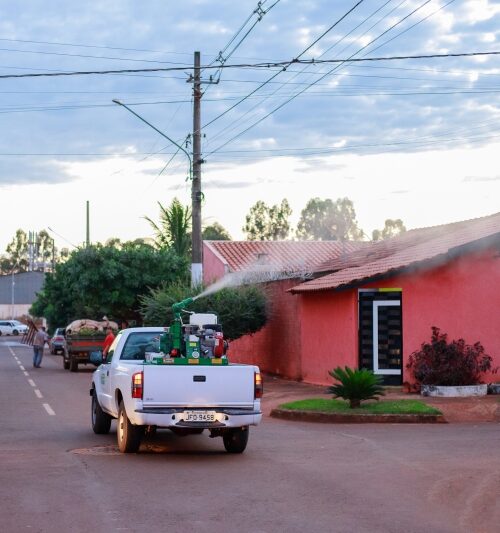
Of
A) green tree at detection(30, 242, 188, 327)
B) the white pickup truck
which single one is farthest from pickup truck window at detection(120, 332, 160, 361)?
green tree at detection(30, 242, 188, 327)

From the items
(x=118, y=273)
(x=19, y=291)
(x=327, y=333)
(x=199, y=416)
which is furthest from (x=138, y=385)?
(x=19, y=291)

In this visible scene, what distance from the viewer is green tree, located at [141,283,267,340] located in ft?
101

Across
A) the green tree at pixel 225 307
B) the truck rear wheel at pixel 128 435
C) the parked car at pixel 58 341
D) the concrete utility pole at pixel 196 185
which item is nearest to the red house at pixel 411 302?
the green tree at pixel 225 307

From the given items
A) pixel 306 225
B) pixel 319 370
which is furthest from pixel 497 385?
pixel 306 225

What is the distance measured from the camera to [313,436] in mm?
16531

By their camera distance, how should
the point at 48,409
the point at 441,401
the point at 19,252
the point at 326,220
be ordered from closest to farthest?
the point at 441,401, the point at 48,409, the point at 326,220, the point at 19,252

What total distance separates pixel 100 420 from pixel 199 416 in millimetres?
3629

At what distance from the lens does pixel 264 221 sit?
95.0 m

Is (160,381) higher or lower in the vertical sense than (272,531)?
higher

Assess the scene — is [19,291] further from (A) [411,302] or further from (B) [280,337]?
(A) [411,302]

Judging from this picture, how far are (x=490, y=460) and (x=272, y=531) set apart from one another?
17.6 ft

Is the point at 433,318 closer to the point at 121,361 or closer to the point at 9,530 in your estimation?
the point at 121,361

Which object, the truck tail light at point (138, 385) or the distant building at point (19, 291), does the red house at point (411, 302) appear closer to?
the truck tail light at point (138, 385)

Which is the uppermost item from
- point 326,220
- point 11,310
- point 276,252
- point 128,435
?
point 326,220
